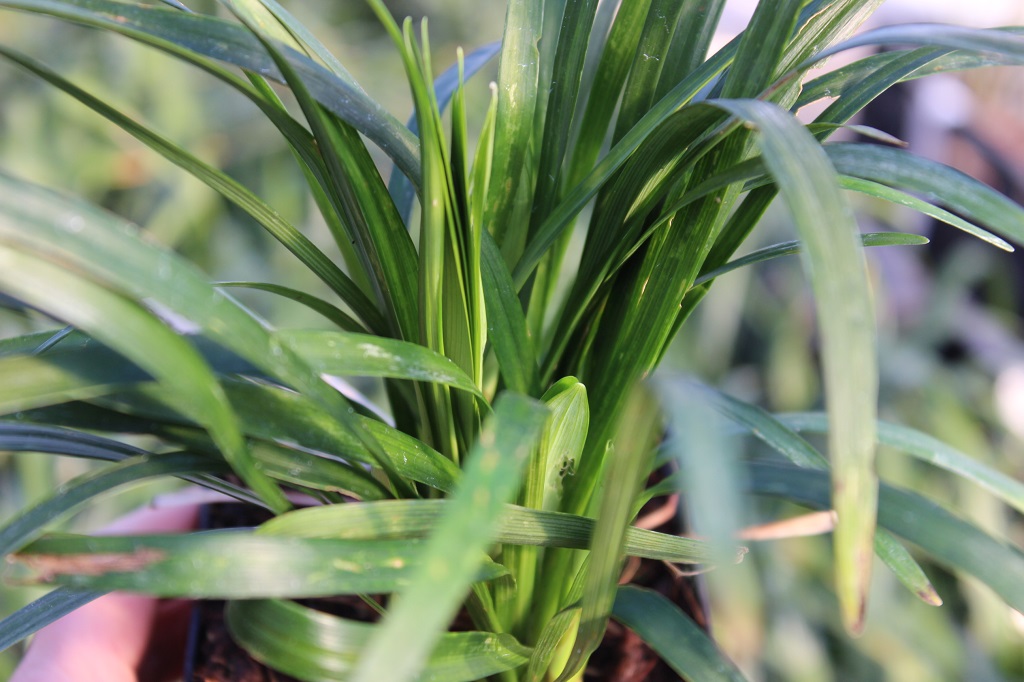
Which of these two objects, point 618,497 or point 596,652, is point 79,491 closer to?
point 618,497

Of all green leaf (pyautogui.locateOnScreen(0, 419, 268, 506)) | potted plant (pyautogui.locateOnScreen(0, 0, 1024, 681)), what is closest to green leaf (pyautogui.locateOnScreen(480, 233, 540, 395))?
potted plant (pyautogui.locateOnScreen(0, 0, 1024, 681))

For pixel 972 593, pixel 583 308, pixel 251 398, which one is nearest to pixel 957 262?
pixel 972 593

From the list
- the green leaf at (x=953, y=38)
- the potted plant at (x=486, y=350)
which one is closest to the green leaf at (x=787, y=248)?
the potted plant at (x=486, y=350)

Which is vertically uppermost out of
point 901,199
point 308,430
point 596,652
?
point 901,199

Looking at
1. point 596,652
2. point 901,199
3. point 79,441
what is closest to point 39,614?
point 79,441

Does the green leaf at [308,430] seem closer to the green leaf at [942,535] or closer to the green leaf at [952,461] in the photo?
the green leaf at [942,535]

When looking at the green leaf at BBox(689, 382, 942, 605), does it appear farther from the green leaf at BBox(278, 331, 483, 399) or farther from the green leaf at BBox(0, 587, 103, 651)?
the green leaf at BBox(0, 587, 103, 651)
